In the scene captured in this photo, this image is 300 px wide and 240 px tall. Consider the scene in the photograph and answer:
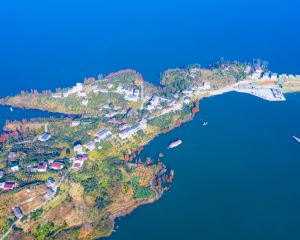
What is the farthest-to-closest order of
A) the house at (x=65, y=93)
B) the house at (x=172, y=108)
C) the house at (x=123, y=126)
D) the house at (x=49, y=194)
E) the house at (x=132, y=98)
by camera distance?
the house at (x=65, y=93), the house at (x=132, y=98), the house at (x=172, y=108), the house at (x=123, y=126), the house at (x=49, y=194)

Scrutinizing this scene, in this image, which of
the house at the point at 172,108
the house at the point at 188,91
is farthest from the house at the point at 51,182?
the house at the point at 188,91

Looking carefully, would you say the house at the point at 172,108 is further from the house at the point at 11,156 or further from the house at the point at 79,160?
the house at the point at 11,156

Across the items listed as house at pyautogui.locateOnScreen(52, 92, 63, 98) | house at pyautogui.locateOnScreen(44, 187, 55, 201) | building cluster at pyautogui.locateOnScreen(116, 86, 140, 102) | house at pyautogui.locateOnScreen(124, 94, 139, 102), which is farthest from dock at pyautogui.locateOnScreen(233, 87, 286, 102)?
house at pyautogui.locateOnScreen(44, 187, 55, 201)

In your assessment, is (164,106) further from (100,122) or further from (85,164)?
(85,164)

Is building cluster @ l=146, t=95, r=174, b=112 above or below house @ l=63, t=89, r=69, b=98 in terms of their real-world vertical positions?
below

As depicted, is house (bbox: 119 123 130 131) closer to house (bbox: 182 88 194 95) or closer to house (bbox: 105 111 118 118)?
house (bbox: 105 111 118 118)

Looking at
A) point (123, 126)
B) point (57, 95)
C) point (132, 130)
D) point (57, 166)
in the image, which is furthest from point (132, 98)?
point (57, 166)

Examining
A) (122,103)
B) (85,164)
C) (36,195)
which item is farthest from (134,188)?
(122,103)
